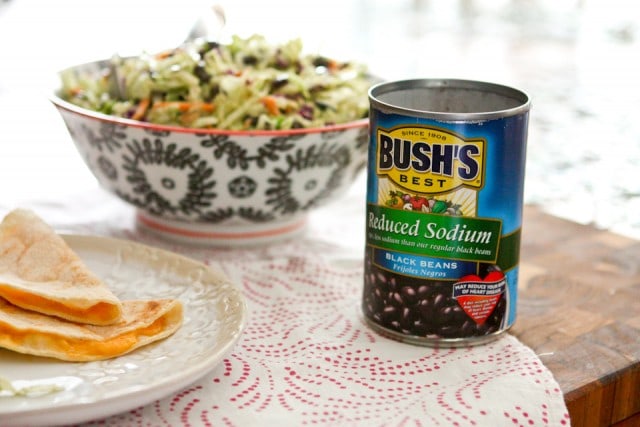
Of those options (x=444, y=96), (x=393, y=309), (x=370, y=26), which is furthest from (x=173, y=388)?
(x=370, y=26)

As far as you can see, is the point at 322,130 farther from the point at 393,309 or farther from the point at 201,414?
the point at 201,414

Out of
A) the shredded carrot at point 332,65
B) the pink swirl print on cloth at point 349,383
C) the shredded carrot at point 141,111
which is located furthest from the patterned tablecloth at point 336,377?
the shredded carrot at point 332,65

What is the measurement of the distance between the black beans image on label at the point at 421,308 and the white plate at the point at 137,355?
144 mm

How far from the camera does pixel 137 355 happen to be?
0.87 meters

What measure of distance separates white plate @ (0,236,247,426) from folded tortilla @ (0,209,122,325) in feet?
0.17

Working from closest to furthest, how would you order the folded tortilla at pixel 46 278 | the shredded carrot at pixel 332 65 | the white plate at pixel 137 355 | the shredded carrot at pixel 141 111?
the white plate at pixel 137 355
the folded tortilla at pixel 46 278
the shredded carrot at pixel 141 111
the shredded carrot at pixel 332 65

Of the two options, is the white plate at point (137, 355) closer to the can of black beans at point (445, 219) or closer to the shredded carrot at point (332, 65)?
the can of black beans at point (445, 219)

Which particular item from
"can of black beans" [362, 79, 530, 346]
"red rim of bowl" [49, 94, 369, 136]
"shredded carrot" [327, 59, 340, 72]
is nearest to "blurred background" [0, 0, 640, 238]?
"shredded carrot" [327, 59, 340, 72]

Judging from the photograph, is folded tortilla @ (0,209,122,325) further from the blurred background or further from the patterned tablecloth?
the blurred background

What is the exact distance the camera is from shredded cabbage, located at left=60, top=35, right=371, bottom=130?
123 centimetres

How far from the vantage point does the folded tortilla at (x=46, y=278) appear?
2.87 ft

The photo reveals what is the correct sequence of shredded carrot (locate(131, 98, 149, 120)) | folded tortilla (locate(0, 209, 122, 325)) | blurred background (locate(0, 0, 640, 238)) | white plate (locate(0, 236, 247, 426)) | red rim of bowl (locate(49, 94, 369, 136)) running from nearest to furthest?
white plate (locate(0, 236, 247, 426))
folded tortilla (locate(0, 209, 122, 325))
red rim of bowl (locate(49, 94, 369, 136))
shredded carrot (locate(131, 98, 149, 120))
blurred background (locate(0, 0, 640, 238))

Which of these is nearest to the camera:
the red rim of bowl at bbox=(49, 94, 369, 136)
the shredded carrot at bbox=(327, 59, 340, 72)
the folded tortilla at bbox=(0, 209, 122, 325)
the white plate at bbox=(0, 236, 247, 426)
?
the white plate at bbox=(0, 236, 247, 426)

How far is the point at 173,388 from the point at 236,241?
1.57ft
